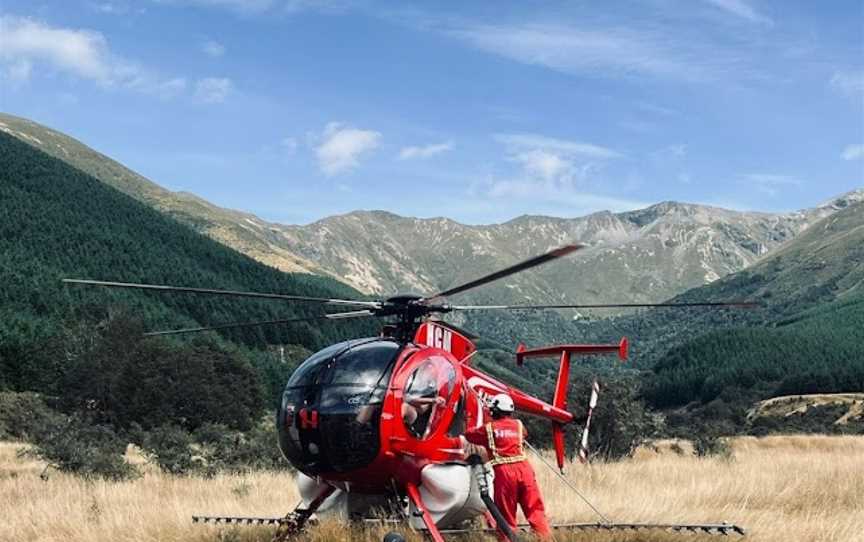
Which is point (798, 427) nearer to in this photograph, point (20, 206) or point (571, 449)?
point (571, 449)

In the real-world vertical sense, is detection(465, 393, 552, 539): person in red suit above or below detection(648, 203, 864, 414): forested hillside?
above

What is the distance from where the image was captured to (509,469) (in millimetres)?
10289

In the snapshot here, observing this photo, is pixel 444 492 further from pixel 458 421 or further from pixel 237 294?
pixel 237 294

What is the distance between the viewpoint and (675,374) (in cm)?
17212

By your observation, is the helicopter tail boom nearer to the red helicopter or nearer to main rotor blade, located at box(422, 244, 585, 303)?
the red helicopter

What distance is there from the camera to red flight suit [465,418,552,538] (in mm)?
10156

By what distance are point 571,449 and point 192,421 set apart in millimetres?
28243

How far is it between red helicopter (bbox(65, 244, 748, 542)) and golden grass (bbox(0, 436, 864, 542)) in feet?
1.87

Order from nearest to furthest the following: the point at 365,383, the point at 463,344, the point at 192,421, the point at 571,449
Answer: the point at 365,383
the point at 463,344
the point at 571,449
the point at 192,421

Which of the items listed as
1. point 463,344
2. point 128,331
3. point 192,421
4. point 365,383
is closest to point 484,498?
point 365,383

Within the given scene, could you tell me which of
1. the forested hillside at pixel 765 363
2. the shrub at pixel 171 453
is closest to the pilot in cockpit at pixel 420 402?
the shrub at pixel 171 453

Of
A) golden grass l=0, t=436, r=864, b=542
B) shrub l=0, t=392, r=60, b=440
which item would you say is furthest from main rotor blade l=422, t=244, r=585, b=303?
shrub l=0, t=392, r=60, b=440

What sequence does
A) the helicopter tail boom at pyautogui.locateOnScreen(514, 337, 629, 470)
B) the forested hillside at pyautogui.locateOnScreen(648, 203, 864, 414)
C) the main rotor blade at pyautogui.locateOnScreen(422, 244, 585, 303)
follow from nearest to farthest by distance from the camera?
the main rotor blade at pyautogui.locateOnScreen(422, 244, 585, 303)
the helicopter tail boom at pyautogui.locateOnScreen(514, 337, 629, 470)
the forested hillside at pyautogui.locateOnScreen(648, 203, 864, 414)

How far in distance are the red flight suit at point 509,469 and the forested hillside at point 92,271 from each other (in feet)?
231
